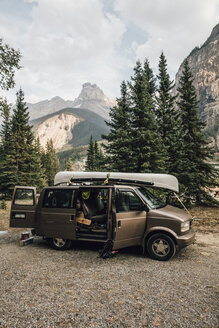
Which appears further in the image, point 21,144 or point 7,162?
point 21,144

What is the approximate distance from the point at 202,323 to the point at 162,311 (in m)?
0.65

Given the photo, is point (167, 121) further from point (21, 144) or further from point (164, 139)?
point (21, 144)

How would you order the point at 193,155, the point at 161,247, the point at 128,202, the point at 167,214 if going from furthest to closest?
1. the point at 193,155
2. the point at 128,202
3. the point at 167,214
4. the point at 161,247

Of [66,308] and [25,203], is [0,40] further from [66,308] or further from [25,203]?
[66,308]

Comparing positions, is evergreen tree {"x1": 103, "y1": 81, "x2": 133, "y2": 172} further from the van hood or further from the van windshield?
the van hood

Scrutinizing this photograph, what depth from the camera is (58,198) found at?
288 inches

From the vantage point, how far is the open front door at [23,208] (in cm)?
751

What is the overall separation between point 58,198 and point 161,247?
3773 millimetres

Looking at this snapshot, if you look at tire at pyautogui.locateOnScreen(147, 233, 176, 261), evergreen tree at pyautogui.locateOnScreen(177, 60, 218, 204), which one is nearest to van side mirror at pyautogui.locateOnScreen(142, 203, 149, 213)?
tire at pyautogui.locateOnScreen(147, 233, 176, 261)

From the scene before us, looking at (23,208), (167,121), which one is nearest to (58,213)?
(23,208)

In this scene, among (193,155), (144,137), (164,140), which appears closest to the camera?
(144,137)

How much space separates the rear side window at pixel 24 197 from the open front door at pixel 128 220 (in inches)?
131

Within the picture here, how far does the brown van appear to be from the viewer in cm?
623

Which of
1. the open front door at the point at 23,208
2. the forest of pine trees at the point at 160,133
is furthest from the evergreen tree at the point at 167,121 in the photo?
the open front door at the point at 23,208
